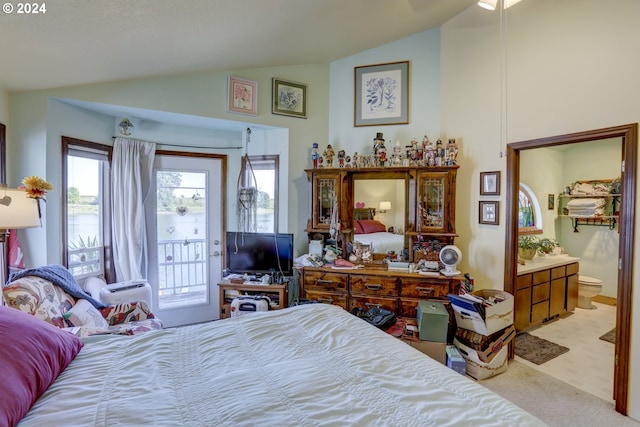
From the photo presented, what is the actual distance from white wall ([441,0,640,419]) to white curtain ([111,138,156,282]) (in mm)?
3234

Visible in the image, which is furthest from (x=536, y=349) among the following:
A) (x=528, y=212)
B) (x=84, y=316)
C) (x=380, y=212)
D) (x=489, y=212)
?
(x=84, y=316)

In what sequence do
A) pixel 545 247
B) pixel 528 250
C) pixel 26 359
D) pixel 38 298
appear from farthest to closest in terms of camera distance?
pixel 545 247 → pixel 528 250 → pixel 38 298 → pixel 26 359

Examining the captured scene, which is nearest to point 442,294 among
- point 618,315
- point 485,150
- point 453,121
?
point 618,315

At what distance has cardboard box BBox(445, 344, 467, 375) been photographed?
7.80ft

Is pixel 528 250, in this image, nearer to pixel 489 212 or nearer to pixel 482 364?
pixel 489 212

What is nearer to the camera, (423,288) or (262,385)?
(262,385)

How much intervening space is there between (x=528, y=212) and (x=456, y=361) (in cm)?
306

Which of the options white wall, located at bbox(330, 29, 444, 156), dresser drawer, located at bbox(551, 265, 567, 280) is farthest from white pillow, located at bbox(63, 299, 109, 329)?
dresser drawer, located at bbox(551, 265, 567, 280)

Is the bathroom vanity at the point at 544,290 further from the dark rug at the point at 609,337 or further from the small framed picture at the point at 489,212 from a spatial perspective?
the small framed picture at the point at 489,212

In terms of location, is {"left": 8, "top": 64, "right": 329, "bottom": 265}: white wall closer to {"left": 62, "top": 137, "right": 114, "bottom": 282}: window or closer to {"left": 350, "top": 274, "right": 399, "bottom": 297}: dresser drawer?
{"left": 62, "top": 137, "right": 114, "bottom": 282}: window

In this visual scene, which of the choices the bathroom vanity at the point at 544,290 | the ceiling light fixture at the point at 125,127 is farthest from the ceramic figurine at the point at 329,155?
the bathroom vanity at the point at 544,290

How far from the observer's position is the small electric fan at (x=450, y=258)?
2729 millimetres

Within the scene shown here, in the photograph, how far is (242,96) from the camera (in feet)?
10.0

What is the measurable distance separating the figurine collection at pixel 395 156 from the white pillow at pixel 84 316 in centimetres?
224
